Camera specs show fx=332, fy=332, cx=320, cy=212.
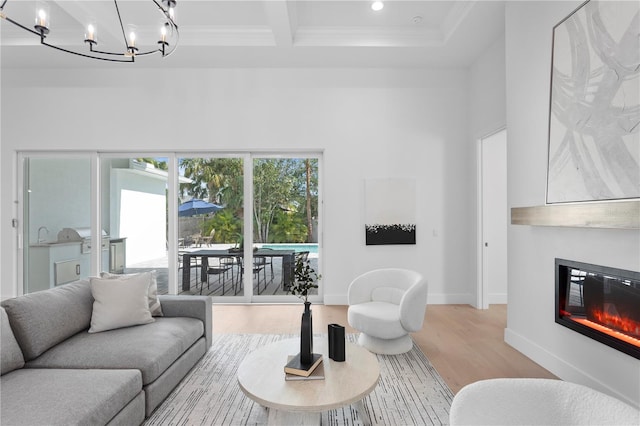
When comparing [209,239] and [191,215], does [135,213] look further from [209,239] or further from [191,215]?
[209,239]

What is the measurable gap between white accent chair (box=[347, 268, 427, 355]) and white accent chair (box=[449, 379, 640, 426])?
1460 millimetres

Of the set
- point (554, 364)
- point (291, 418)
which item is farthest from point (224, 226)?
point (554, 364)

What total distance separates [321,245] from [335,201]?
67 centimetres

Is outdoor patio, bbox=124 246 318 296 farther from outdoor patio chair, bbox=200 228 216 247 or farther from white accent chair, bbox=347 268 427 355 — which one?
white accent chair, bbox=347 268 427 355

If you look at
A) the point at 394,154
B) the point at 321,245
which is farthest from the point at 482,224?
the point at 321,245

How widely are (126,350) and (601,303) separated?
3.12m

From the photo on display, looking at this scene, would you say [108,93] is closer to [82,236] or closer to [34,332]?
[82,236]

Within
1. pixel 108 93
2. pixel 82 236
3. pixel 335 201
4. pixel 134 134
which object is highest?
pixel 108 93

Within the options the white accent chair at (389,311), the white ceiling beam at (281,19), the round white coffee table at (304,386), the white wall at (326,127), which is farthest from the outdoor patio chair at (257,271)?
the white ceiling beam at (281,19)

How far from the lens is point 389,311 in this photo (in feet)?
10.0

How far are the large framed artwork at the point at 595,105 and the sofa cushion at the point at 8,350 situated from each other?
365cm

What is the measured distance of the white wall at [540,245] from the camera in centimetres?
211

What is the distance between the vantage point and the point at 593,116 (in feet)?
7.27

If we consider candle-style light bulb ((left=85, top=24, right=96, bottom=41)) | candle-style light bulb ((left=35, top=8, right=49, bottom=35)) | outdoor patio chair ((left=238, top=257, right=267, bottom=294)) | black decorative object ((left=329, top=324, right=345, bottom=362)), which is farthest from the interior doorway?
candle-style light bulb ((left=35, top=8, right=49, bottom=35))
